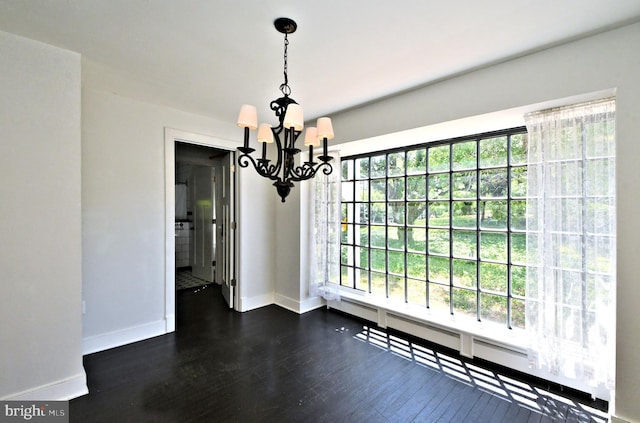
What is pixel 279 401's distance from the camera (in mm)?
1985

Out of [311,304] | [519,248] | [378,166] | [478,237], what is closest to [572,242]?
[519,248]

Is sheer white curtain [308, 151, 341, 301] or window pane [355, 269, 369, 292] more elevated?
sheer white curtain [308, 151, 341, 301]

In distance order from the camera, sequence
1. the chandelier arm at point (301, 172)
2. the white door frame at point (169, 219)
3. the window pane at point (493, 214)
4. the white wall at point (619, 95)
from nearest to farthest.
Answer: the white wall at point (619, 95), the chandelier arm at point (301, 172), the window pane at point (493, 214), the white door frame at point (169, 219)

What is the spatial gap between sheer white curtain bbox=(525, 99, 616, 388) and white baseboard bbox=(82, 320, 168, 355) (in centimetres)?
356

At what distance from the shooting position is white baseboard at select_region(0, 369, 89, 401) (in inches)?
72.6

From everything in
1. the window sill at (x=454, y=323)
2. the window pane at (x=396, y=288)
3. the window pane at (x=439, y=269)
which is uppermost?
the window pane at (x=439, y=269)

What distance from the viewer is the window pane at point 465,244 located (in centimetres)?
276

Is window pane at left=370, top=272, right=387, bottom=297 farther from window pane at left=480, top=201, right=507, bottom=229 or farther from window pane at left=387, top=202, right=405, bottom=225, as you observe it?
window pane at left=480, top=201, right=507, bottom=229

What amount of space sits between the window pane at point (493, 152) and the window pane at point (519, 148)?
0.21 ft

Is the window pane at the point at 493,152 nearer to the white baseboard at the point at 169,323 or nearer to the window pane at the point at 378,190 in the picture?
the window pane at the point at 378,190

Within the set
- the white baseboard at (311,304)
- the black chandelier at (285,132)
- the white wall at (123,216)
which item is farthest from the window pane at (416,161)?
the white wall at (123,216)

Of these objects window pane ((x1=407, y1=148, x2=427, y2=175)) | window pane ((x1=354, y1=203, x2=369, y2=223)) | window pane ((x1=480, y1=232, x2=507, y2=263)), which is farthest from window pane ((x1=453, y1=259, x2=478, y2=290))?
window pane ((x1=354, y1=203, x2=369, y2=223))

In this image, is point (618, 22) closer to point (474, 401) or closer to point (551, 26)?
point (551, 26)

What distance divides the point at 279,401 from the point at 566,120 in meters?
2.91
